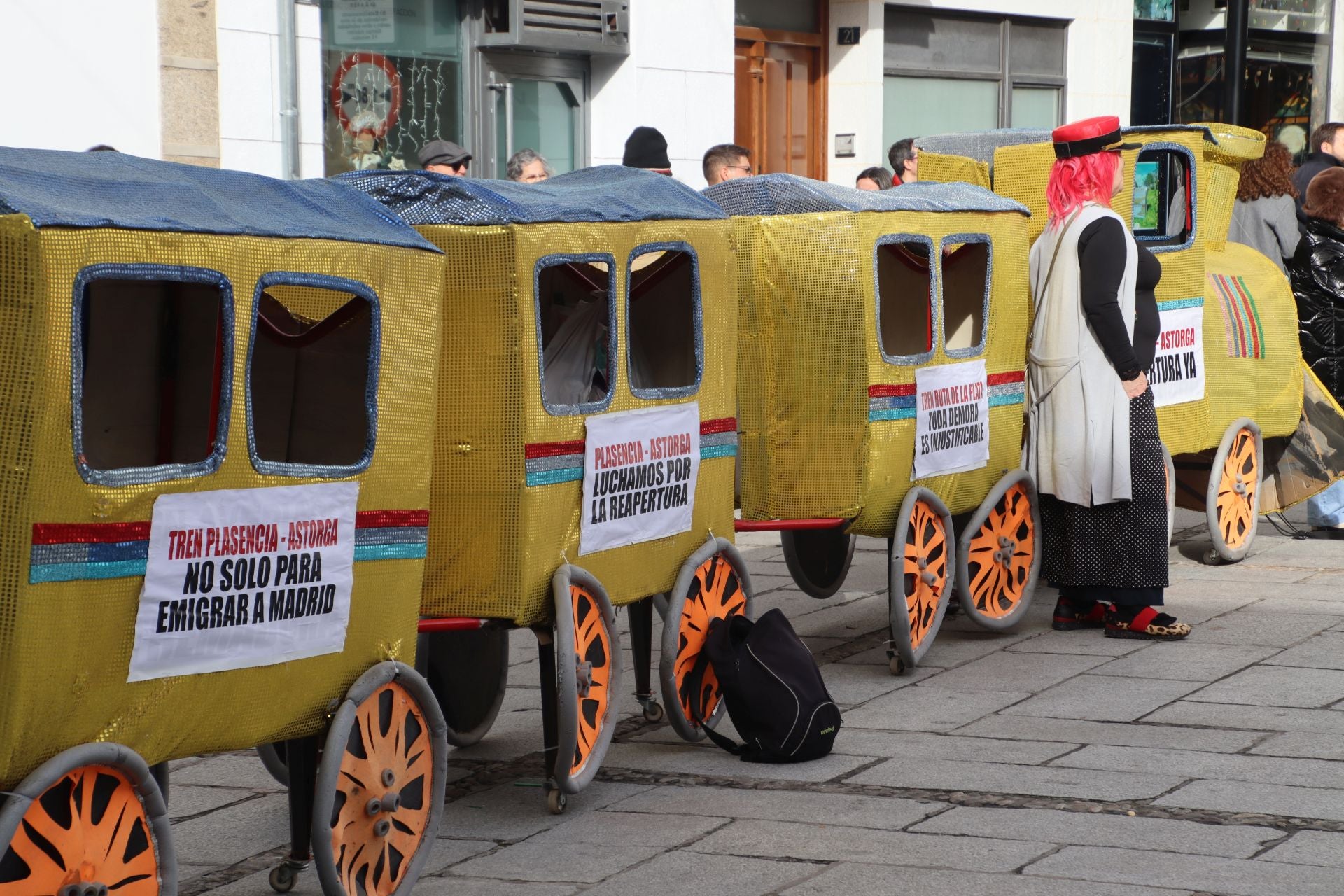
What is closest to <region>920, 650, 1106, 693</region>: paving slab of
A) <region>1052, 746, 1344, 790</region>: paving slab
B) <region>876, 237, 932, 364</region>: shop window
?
<region>1052, 746, 1344, 790</region>: paving slab

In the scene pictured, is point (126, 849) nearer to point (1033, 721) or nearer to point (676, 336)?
point (676, 336)

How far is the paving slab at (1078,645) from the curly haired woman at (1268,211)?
3354 mm

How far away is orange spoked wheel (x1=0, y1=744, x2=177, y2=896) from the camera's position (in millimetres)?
3408

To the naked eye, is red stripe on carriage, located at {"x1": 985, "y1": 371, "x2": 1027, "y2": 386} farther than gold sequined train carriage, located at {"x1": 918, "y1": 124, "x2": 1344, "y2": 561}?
No

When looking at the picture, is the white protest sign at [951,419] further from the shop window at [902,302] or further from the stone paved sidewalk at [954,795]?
the stone paved sidewalk at [954,795]

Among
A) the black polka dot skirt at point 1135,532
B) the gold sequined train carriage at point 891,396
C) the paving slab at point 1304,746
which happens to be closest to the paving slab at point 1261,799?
the paving slab at point 1304,746

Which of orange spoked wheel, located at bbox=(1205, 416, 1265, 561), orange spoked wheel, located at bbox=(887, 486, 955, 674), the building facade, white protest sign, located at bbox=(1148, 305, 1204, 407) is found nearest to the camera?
orange spoked wheel, located at bbox=(887, 486, 955, 674)

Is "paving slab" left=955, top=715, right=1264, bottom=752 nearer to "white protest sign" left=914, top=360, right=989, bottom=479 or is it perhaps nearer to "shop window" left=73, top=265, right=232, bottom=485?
"white protest sign" left=914, top=360, right=989, bottom=479

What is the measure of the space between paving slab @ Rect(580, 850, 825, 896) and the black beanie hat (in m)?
5.34

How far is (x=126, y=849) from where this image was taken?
12.0 ft

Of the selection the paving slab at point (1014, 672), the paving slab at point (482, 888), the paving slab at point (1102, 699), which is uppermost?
the paving slab at point (1102, 699)

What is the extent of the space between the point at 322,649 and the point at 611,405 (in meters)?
1.37

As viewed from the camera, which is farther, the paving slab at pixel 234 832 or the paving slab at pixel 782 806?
the paving slab at pixel 782 806

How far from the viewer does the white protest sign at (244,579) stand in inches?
145
